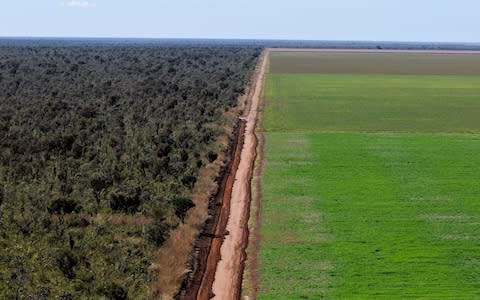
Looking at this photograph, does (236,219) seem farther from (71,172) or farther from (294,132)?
(294,132)

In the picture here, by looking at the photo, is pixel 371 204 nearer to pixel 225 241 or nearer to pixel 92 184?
pixel 225 241

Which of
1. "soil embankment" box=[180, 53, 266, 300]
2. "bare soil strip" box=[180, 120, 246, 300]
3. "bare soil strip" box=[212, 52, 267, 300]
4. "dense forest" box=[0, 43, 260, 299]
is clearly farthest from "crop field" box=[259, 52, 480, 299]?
"dense forest" box=[0, 43, 260, 299]

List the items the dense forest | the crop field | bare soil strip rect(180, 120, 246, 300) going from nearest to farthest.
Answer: the dense forest
bare soil strip rect(180, 120, 246, 300)
the crop field

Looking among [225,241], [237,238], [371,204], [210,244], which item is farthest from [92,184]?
[371,204]

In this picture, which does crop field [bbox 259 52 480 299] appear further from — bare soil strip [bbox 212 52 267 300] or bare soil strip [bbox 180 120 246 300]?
bare soil strip [bbox 180 120 246 300]

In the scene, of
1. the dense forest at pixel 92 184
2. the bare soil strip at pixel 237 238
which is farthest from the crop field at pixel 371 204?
the dense forest at pixel 92 184

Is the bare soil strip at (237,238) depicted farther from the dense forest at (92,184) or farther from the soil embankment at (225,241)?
the dense forest at (92,184)

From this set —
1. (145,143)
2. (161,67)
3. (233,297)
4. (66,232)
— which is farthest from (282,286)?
(161,67)
